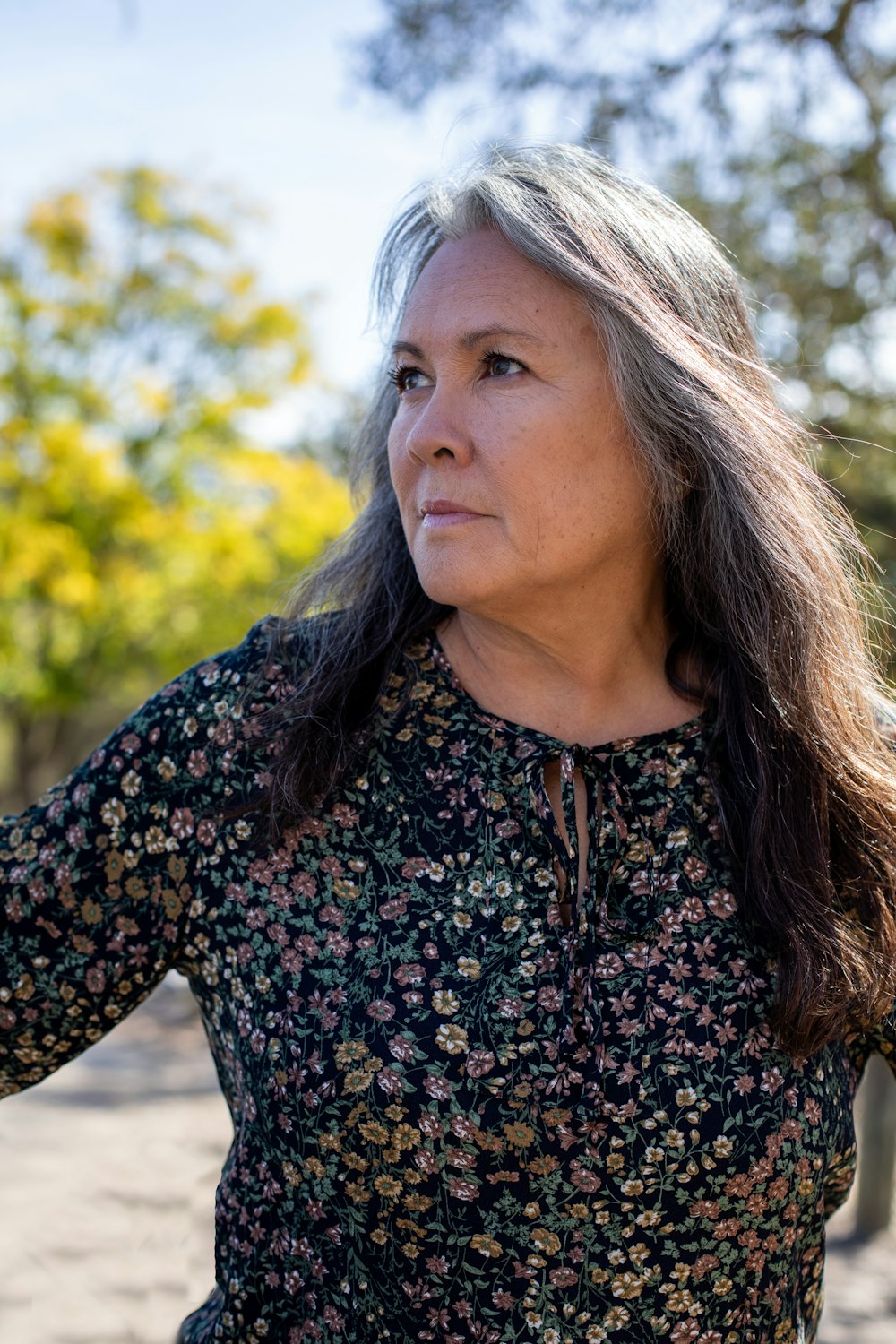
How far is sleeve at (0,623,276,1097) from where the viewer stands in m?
1.57

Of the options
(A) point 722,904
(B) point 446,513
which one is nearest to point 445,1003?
(A) point 722,904

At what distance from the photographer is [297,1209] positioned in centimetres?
151

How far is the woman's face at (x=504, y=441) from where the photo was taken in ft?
5.09

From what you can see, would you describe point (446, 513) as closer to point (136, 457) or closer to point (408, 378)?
point (408, 378)

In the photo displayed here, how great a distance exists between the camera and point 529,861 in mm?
1575

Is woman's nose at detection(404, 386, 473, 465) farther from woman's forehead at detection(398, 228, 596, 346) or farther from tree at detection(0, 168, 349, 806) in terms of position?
tree at detection(0, 168, 349, 806)

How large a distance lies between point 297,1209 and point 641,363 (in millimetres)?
1207

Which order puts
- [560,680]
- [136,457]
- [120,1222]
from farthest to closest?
[136,457], [120,1222], [560,680]

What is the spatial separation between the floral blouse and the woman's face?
245mm

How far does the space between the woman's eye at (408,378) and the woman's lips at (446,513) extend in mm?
226

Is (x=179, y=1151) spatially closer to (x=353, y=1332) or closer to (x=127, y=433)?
(x=353, y=1332)

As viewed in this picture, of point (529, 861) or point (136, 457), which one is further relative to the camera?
point (136, 457)

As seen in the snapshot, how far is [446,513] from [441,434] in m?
0.11

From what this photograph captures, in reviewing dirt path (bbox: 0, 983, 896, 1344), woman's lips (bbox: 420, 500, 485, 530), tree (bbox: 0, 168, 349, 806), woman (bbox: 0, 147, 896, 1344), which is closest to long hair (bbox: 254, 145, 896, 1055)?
woman (bbox: 0, 147, 896, 1344)
